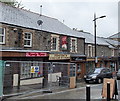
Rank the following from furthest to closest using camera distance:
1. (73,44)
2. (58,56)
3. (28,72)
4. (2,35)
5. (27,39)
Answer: (73,44) < (58,56) < (27,39) < (2,35) < (28,72)

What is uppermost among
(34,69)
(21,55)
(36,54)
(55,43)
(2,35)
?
(2,35)

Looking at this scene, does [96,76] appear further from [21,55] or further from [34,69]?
[34,69]

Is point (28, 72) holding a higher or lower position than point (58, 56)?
lower

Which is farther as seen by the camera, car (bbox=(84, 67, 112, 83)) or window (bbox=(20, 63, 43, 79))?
car (bbox=(84, 67, 112, 83))

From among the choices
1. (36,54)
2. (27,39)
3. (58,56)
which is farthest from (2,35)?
(58,56)

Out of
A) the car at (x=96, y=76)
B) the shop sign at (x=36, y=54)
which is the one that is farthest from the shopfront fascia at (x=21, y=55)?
the car at (x=96, y=76)

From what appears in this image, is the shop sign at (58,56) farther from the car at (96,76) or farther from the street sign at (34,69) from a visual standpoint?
the street sign at (34,69)

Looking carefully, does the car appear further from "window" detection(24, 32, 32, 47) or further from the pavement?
the pavement

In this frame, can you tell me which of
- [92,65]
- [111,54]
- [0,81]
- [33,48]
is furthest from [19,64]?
[111,54]

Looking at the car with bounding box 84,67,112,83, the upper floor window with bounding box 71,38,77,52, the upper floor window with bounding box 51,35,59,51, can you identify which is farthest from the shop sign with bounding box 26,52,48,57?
the upper floor window with bounding box 71,38,77,52

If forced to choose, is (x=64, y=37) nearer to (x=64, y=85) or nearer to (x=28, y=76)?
(x=64, y=85)

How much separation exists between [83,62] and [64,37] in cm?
500

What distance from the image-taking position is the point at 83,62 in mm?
26797

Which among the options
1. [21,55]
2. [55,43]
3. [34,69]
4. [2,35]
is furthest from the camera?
[55,43]
